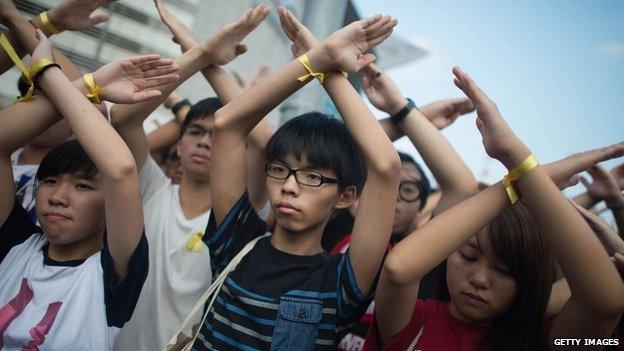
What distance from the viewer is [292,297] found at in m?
1.45

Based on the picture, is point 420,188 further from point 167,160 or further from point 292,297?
point 167,160

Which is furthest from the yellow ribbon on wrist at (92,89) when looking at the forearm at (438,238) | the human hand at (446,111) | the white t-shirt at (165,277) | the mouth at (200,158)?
the human hand at (446,111)

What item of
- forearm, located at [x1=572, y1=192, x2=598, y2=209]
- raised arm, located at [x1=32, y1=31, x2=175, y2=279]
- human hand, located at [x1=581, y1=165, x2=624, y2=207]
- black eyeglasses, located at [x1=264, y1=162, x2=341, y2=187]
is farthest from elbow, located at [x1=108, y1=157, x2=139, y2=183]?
forearm, located at [x1=572, y1=192, x2=598, y2=209]

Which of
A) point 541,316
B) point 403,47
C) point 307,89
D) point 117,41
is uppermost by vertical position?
point 117,41

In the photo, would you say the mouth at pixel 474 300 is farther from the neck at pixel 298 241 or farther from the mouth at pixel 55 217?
the mouth at pixel 55 217

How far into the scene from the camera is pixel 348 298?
1404 mm

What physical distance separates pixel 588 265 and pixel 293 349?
1.00 m

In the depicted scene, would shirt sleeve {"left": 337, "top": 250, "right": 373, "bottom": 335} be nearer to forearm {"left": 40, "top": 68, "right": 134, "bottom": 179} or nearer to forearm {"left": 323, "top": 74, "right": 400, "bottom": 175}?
forearm {"left": 323, "top": 74, "right": 400, "bottom": 175}

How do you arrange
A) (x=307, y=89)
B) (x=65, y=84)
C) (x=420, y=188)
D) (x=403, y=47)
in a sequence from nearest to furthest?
(x=65, y=84), (x=420, y=188), (x=307, y=89), (x=403, y=47)

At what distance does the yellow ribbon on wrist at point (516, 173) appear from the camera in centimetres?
129

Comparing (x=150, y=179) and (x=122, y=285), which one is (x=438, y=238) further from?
(x=150, y=179)

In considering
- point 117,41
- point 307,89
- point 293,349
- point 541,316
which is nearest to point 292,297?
point 293,349

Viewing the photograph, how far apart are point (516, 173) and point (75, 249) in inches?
68.0

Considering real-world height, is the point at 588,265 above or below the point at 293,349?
above
